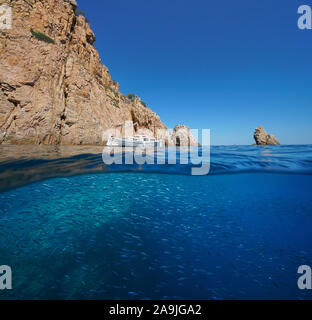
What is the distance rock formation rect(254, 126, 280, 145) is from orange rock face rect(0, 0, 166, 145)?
53143mm

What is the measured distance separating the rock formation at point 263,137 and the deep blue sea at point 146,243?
58877 millimetres

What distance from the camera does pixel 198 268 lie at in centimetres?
258

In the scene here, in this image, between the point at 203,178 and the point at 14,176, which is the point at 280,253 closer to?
the point at 203,178

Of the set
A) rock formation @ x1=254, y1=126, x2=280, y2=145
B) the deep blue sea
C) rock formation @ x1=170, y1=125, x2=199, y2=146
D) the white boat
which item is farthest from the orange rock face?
rock formation @ x1=254, y1=126, x2=280, y2=145

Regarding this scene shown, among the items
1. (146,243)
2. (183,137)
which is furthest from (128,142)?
(146,243)

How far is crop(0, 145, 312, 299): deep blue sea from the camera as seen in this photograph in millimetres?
2178

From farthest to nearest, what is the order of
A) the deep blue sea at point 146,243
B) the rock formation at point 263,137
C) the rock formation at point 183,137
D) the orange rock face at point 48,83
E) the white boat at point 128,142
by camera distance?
the rock formation at point 263,137
the rock formation at point 183,137
the white boat at point 128,142
the orange rock face at point 48,83
the deep blue sea at point 146,243

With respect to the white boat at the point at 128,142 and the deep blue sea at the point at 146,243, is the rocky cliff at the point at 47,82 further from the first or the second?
the deep blue sea at the point at 146,243

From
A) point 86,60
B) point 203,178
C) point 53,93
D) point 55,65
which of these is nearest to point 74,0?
point 86,60

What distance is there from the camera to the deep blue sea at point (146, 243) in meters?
2.18

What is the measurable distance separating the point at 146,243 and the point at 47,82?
28455 mm

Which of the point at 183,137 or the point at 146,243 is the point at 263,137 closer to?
the point at 183,137

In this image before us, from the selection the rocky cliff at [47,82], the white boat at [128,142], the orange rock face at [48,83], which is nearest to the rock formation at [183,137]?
the white boat at [128,142]
